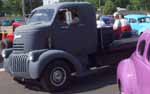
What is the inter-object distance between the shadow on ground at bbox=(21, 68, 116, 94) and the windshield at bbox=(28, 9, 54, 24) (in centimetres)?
164

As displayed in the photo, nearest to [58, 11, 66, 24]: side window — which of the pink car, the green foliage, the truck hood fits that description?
the truck hood

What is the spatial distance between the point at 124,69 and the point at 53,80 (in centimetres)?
340

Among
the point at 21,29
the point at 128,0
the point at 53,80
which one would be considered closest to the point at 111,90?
the point at 53,80

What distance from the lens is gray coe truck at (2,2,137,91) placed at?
10047 mm

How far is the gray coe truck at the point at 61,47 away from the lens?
33.0 ft

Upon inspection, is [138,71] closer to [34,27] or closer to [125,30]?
[34,27]

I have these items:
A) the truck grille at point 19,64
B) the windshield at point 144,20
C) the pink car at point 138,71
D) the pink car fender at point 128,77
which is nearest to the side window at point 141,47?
the pink car at point 138,71

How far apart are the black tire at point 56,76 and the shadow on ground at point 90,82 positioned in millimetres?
242

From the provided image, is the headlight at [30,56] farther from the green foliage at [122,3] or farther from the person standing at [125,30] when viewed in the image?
the green foliage at [122,3]

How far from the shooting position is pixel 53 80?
33.0 feet

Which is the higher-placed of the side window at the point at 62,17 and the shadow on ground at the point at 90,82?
the side window at the point at 62,17

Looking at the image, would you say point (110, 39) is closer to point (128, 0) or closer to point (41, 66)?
point (41, 66)

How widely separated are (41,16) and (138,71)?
214 inches

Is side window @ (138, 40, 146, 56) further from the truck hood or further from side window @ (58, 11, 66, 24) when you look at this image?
side window @ (58, 11, 66, 24)
